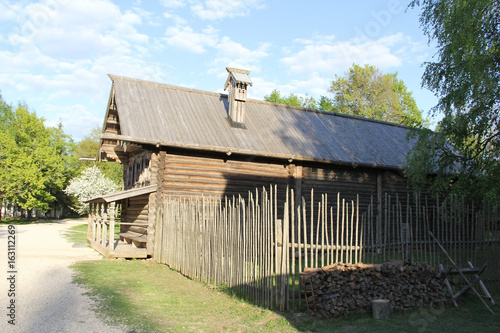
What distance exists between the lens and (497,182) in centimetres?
1048

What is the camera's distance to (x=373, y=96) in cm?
4275

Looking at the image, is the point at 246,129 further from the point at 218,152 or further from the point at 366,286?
the point at 366,286

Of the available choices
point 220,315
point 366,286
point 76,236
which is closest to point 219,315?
point 220,315

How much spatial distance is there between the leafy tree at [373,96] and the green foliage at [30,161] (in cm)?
2997

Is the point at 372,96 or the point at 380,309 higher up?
the point at 372,96

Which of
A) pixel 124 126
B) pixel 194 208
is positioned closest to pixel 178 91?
pixel 124 126

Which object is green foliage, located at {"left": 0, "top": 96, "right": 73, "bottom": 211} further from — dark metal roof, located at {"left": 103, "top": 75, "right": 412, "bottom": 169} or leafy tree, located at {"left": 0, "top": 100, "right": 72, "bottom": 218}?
dark metal roof, located at {"left": 103, "top": 75, "right": 412, "bottom": 169}

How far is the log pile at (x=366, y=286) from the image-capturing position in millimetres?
7191

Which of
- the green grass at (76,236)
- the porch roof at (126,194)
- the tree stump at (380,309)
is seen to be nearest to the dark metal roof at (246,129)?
the porch roof at (126,194)

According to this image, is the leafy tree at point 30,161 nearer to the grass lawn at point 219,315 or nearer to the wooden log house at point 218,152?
the wooden log house at point 218,152

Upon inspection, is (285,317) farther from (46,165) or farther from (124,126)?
(46,165)

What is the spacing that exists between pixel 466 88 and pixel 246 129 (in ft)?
27.2

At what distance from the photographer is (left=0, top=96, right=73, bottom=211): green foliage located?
36969 mm

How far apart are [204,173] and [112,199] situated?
11.0ft
